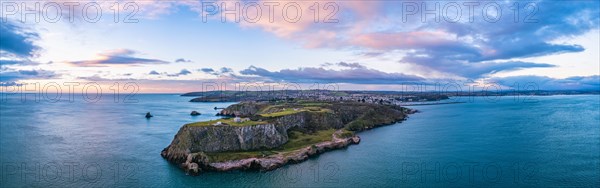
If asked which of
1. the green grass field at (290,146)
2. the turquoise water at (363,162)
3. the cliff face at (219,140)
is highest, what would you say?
the cliff face at (219,140)

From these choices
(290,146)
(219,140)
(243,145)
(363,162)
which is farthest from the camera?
(290,146)

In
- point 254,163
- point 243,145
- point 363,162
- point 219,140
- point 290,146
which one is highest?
point 219,140

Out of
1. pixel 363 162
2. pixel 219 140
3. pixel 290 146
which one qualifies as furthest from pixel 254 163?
pixel 363 162

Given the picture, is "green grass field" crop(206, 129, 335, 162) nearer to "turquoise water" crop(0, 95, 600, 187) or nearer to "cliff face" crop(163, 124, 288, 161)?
"cliff face" crop(163, 124, 288, 161)

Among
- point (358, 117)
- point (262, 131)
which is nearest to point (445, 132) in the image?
point (358, 117)

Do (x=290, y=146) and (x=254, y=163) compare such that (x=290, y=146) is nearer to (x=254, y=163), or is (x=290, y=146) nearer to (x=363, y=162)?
(x=254, y=163)

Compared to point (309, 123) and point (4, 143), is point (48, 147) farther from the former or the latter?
point (309, 123)

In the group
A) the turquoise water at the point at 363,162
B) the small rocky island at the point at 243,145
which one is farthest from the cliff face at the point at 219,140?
the turquoise water at the point at 363,162

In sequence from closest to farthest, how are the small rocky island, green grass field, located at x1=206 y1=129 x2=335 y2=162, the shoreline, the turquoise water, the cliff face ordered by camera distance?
1. the turquoise water
2. the shoreline
3. the small rocky island
4. green grass field, located at x1=206 y1=129 x2=335 y2=162
5. the cliff face

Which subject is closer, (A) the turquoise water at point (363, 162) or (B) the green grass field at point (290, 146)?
(A) the turquoise water at point (363, 162)

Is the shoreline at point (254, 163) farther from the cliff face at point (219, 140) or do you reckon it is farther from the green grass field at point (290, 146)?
the cliff face at point (219, 140)

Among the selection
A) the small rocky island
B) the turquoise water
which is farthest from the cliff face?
the turquoise water

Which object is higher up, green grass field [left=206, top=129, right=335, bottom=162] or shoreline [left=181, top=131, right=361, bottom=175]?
green grass field [left=206, top=129, right=335, bottom=162]
